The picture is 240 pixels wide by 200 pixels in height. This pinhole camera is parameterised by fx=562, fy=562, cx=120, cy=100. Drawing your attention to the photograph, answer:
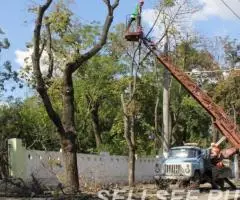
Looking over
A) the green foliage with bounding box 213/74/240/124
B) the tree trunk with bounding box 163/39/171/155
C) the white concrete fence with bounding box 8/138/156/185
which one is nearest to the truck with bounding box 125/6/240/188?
the tree trunk with bounding box 163/39/171/155

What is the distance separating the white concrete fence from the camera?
2436 cm

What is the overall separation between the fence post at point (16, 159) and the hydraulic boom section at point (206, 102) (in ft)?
35.5

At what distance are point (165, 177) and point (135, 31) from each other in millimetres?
8897

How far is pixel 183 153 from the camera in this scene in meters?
27.9

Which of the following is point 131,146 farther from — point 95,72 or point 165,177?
point 95,72

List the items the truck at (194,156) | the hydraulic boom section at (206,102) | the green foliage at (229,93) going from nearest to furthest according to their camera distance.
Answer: the truck at (194,156) → the hydraulic boom section at (206,102) → the green foliage at (229,93)

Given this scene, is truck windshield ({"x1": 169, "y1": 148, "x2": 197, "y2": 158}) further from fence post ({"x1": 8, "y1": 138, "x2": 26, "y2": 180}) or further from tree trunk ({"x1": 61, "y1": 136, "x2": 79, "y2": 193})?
tree trunk ({"x1": 61, "y1": 136, "x2": 79, "y2": 193})

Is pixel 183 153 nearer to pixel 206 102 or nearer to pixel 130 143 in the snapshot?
pixel 130 143

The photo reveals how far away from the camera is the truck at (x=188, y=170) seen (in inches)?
1014

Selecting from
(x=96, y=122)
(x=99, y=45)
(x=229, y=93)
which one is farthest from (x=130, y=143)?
(x=229, y=93)

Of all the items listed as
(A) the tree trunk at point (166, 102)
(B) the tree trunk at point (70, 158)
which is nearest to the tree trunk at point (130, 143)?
(A) the tree trunk at point (166, 102)

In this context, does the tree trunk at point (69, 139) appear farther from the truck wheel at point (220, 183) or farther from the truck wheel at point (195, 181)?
the truck wheel at point (220, 183)

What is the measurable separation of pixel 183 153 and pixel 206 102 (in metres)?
4.85

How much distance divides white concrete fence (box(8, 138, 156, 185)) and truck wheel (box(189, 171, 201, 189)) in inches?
216
